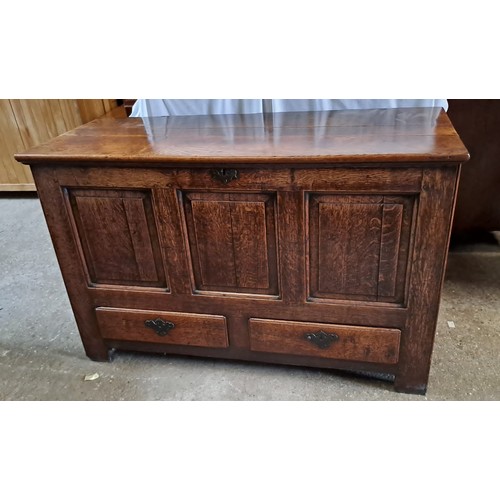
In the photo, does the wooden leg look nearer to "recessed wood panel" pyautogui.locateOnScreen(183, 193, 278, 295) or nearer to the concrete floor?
the concrete floor

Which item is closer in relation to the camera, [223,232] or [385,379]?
[223,232]

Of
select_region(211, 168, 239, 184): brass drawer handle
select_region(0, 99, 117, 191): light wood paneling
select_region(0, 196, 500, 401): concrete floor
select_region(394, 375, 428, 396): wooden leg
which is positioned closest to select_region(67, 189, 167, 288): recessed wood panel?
select_region(211, 168, 239, 184): brass drawer handle

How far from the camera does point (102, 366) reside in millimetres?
1671

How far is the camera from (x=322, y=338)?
1.42 metres

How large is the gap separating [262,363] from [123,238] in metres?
0.66

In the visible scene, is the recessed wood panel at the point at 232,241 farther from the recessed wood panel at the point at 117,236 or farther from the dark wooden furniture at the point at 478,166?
the dark wooden furniture at the point at 478,166

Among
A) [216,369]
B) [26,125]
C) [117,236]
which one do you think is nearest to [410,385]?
[216,369]

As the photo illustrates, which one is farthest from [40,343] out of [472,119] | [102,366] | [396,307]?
[472,119]

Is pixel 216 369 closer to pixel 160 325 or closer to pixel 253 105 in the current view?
pixel 160 325

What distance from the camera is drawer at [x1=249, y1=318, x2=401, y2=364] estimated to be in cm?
137

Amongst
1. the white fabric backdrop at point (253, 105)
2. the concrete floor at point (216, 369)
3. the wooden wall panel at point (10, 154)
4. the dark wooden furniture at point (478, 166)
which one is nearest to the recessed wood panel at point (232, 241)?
the concrete floor at point (216, 369)

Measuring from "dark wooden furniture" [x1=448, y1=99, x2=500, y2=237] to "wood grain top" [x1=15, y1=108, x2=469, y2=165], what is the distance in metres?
0.53

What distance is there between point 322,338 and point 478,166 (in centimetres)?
117

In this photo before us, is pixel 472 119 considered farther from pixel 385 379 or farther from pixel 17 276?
pixel 17 276
